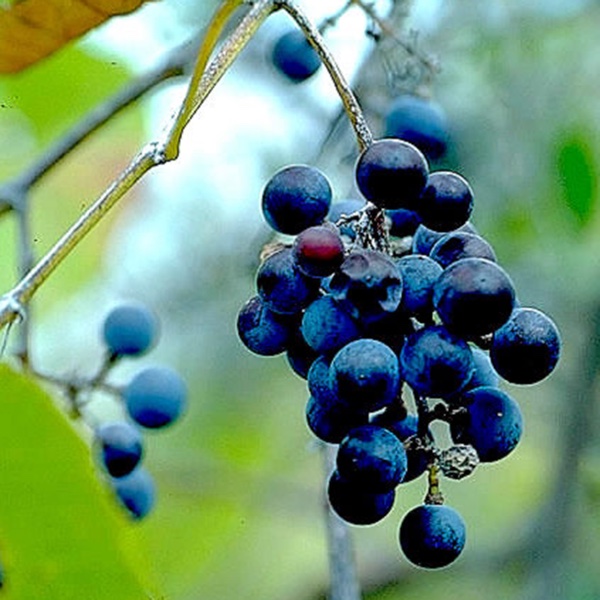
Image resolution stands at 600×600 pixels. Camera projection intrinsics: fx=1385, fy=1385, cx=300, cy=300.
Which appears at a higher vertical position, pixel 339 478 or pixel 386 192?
pixel 386 192

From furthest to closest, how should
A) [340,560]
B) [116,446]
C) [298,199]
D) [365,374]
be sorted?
[116,446], [340,560], [298,199], [365,374]

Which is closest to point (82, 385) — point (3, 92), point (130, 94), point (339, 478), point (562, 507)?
point (130, 94)

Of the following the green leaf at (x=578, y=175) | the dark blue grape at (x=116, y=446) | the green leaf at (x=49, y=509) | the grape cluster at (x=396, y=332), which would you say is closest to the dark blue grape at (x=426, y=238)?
the grape cluster at (x=396, y=332)

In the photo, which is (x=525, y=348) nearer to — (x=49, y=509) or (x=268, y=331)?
(x=268, y=331)

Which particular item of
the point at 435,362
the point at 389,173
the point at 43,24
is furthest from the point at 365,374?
the point at 43,24

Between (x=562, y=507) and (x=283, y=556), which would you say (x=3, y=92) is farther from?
(x=283, y=556)

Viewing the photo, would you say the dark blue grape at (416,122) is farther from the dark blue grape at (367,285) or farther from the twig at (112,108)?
the dark blue grape at (367,285)

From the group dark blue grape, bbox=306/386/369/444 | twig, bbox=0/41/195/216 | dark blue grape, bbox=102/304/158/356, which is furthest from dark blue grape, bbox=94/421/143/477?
dark blue grape, bbox=306/386/369/444
